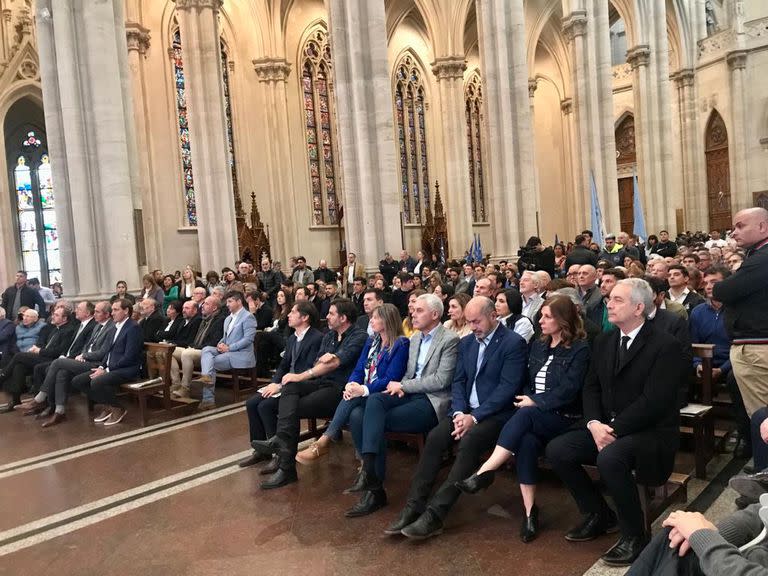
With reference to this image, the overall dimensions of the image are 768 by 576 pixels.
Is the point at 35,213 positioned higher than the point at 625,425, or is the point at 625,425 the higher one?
the point at 35,213

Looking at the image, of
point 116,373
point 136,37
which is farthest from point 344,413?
point 136,37

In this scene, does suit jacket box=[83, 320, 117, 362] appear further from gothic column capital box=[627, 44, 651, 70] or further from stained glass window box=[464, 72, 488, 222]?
stained glass window box=[464, 72, 488, 222]

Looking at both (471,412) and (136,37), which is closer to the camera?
(471,412)

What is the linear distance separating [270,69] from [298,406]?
2050 centimetres

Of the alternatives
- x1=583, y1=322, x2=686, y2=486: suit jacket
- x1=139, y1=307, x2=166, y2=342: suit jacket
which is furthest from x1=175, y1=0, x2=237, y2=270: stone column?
x1=583, y1=322, x2=686, y2=486: suit jacket

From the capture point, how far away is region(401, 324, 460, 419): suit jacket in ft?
17.0

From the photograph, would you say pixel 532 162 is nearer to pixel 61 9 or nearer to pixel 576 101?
pixel 576 101

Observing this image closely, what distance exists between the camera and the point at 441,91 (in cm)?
2633

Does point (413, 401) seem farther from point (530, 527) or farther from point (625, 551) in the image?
point (625, 551)

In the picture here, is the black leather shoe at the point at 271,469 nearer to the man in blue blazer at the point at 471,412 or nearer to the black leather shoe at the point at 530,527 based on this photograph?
the man in blue blazer at the point at 471,412

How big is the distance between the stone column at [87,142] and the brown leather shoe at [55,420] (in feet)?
13.7

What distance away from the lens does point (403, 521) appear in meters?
4.32

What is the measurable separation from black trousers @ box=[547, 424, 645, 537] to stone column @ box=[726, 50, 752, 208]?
1166 inches

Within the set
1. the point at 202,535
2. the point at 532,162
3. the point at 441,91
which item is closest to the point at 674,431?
the point at 202,535
